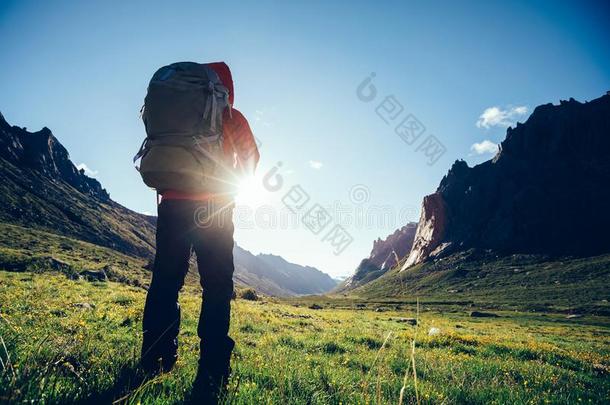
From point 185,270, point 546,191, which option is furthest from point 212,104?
point 546,191

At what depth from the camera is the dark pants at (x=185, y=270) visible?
3457 mm

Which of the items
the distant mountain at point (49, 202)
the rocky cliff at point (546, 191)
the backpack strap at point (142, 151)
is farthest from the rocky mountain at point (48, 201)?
the backpack strap at point (142, 151)

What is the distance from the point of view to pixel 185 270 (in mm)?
3885

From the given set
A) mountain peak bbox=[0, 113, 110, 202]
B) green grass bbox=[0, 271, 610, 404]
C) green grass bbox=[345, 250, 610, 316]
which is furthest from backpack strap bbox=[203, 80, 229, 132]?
mountain peak bbox=[0, 113, 110, 202]

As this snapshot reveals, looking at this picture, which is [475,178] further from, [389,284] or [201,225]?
[201,225]

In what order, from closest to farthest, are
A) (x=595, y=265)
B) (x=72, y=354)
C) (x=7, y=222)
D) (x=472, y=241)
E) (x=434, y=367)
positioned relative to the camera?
1. (x=72, y=354)
2. (x=434, y=367)
3. (x=7, y=222)
4. (x=595, y=265)
5. (x=472, y=241)

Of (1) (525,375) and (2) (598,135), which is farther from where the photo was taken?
(2) (598,135)

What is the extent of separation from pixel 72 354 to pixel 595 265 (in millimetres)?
160127

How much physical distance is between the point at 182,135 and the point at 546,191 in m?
193

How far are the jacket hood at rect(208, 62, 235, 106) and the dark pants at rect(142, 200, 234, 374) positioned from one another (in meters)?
1.46

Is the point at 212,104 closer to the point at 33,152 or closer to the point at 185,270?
the point at 185,270

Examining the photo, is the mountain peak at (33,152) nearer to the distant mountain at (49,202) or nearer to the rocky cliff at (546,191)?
the distant mountain at (49,202)

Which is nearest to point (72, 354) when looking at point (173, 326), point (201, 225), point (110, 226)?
point (173, 326)

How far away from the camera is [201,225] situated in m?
3.72
